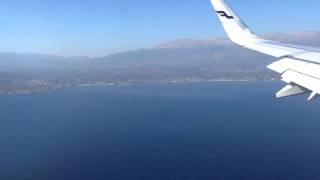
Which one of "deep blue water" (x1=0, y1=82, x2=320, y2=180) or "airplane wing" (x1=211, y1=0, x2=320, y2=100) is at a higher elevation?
"airplane wing" (x1=211, y1=0, x2=320, y2=100)

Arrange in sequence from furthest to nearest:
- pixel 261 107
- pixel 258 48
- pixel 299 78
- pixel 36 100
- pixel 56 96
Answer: pixel 56 96 < pixel 36 100 < pixel 261 107 < pixel 258 48 < pixel 299 78

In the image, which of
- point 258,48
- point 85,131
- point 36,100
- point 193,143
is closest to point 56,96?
point 36,100

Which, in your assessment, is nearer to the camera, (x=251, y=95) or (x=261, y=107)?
(x=261, y=107)

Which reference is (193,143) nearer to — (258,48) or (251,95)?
(258,48)

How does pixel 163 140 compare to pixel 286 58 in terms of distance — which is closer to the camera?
pixel 286 58

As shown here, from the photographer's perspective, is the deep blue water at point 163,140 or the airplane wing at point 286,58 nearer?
the airplane wing at point 286,58
